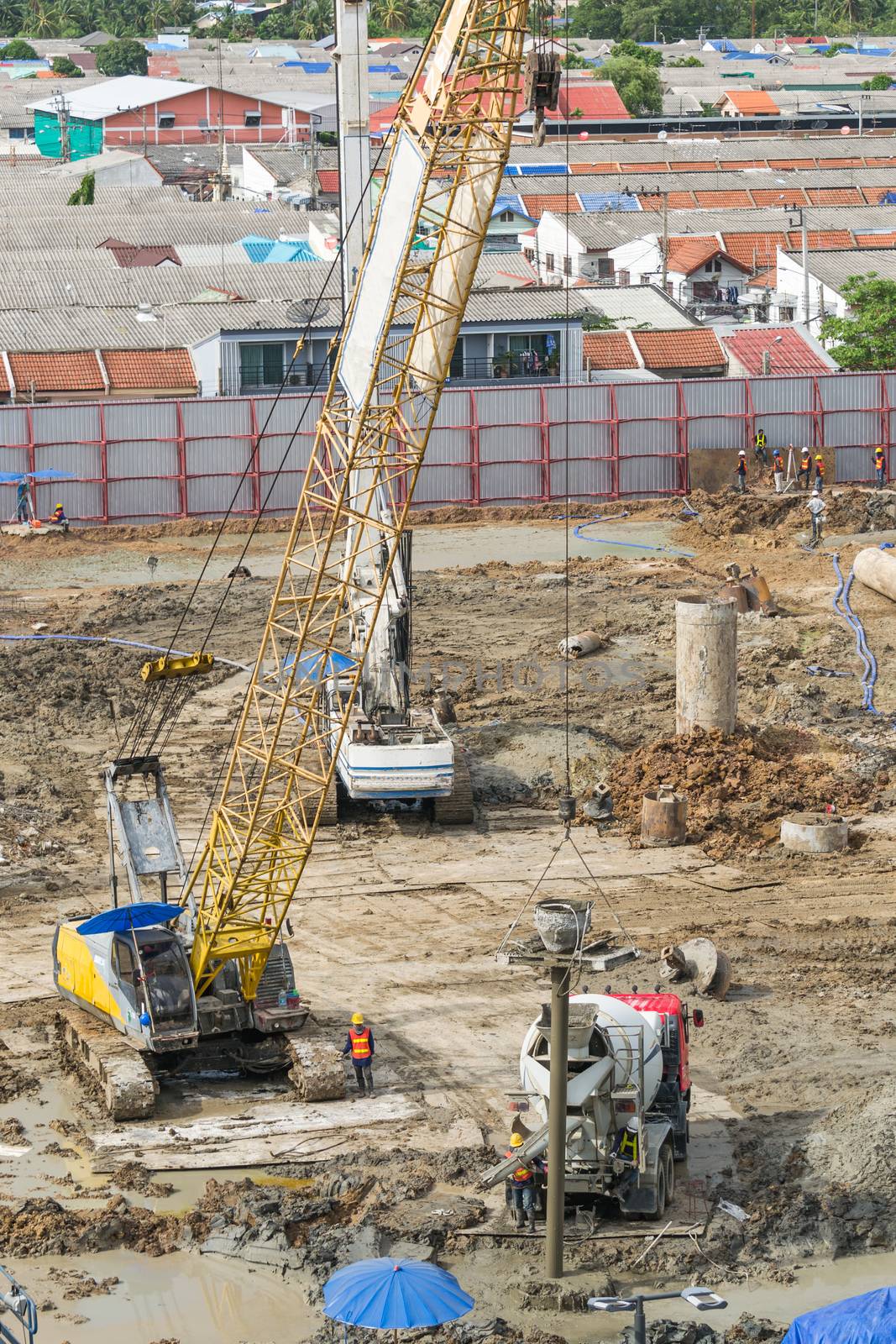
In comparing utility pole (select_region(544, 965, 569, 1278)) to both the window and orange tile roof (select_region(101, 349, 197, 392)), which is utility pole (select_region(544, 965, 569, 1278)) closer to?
the window

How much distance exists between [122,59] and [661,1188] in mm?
148396

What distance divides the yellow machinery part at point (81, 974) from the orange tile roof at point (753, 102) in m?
118

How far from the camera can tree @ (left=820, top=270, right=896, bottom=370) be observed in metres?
59.5

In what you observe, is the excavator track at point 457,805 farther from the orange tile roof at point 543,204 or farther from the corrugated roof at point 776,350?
the orange tile roof at point 543,204

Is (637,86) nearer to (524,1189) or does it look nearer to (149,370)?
(149,370)

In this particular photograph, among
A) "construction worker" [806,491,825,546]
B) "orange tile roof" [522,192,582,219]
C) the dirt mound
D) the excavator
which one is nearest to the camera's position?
the excavator

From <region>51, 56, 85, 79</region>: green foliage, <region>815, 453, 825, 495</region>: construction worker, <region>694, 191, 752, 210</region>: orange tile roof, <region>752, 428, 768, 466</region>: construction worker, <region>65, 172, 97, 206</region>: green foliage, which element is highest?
<region>51, 56, 85, 79</region>: green foliage

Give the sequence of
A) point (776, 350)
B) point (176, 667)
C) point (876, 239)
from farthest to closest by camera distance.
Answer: point (876, 239) → point (776, 350) → point (176, 667)

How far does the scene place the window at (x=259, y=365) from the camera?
53.4 meters

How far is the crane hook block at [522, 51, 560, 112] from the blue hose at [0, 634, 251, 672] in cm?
1646

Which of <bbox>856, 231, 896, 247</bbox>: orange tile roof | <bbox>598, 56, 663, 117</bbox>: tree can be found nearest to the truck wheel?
<bbox>856, 231, 896, 247</bbox>: orange tile roof

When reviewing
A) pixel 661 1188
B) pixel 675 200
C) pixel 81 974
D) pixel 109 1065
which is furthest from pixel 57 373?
pixel 675 200

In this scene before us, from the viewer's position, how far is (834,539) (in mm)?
45875

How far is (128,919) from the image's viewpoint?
835 inches
